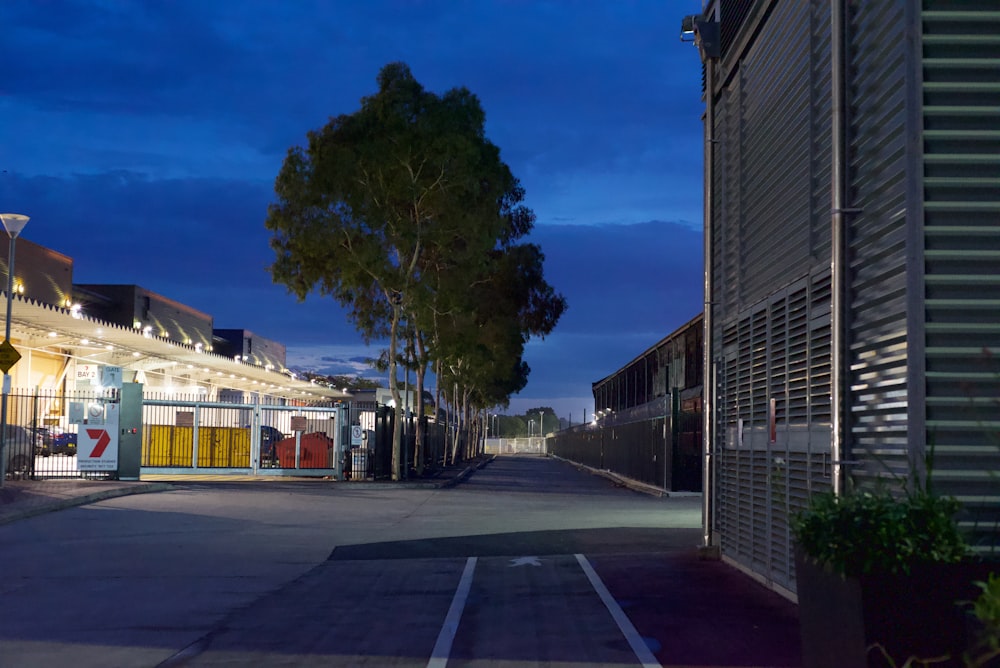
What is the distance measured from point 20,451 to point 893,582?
28921 millimetres

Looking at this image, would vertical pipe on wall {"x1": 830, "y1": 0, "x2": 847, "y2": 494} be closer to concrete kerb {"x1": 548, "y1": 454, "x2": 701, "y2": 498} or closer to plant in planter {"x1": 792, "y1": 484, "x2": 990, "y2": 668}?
plant in planter {"x1": 792, "y1": 484, "x2": 990, "y2": 668}

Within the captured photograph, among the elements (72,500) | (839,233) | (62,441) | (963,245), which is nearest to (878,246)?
(839,233)

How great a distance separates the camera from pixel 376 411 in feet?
125

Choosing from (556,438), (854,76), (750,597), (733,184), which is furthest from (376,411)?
(556,438)

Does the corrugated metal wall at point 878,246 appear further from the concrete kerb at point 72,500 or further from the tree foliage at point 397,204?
the tree foliage at point 397,204

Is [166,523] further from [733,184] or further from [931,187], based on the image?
[931,187]

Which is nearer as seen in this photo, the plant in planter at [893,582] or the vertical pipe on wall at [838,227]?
the plant in planter at [893,582]

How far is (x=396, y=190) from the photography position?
120ft

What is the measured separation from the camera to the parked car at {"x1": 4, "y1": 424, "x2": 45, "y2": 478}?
30016 millimetres

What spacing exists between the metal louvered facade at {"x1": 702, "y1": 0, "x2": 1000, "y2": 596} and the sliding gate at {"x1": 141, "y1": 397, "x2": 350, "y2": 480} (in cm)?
2622

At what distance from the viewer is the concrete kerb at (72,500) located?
20.4 m

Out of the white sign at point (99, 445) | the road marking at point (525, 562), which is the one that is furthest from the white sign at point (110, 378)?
the road marking at point (525, 562)

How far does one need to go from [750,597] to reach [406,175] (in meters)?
27.5

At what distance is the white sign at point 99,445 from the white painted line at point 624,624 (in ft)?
72.8
